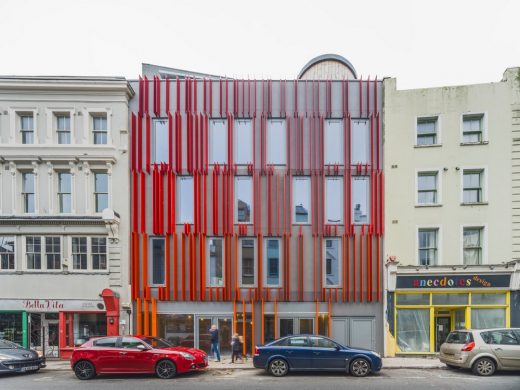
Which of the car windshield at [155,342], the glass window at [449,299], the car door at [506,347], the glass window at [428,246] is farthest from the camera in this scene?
the glass window at [428,246]

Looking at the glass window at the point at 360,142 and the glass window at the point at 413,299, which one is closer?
the glass window at the point at 413,299

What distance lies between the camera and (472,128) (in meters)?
15.9

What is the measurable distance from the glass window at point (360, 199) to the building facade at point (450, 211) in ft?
2.87

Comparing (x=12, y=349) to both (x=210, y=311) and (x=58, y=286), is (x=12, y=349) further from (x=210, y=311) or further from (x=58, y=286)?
(x=210, y=311)

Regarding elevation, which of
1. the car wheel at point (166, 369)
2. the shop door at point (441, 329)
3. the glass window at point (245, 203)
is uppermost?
the glass window at point (245, 203)

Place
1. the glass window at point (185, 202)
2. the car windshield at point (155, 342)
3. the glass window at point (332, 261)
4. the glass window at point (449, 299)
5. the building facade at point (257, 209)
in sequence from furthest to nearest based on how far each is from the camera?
1. the glass window at point (185, 202)
2. the glass window at point (332, 261)
3. the building facade at point (257, 209)
4. the glass window at point (449, 299)
5. the car windshield at point (155, 342)

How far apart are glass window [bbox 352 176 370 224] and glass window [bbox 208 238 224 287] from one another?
6243 mm

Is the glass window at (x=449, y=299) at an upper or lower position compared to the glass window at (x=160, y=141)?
lower

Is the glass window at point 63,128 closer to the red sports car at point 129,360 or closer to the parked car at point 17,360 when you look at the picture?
the parked car at point 17,360

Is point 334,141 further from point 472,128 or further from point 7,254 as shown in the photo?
point 7,254

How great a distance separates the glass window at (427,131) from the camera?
1602 centimetres

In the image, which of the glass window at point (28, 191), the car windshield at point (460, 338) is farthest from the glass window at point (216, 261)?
the car windshield at point (460, 338)

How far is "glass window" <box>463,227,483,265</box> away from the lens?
15.6 metres

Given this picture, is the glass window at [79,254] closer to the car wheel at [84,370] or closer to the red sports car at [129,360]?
the red sports car at [129,360]
